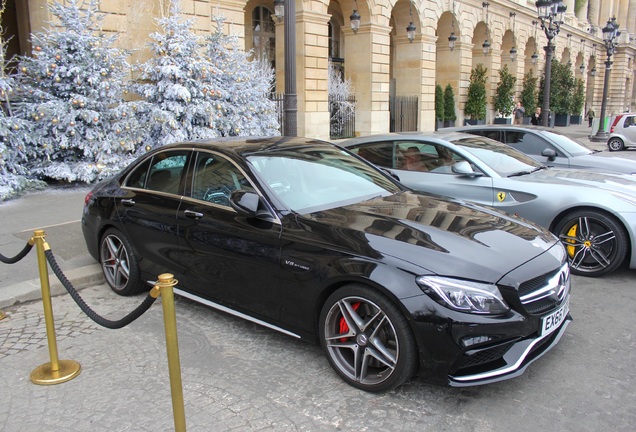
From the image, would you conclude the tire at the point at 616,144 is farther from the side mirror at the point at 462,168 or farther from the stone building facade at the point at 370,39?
the side mirror at the point at 462,168

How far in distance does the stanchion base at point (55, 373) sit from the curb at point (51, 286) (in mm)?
1496

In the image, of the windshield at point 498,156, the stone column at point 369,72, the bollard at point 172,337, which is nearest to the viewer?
the bollard at point 172,337

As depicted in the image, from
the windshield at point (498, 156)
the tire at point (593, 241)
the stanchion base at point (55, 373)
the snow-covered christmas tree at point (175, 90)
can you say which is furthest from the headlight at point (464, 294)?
the snow-covered christmas tree at point (175, 90)

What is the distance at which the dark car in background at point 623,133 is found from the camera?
70.2ft

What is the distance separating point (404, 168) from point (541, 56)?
1474 inches

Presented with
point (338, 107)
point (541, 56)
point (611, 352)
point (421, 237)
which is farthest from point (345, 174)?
point (541, 56)

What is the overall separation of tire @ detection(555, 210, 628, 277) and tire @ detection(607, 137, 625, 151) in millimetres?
18943

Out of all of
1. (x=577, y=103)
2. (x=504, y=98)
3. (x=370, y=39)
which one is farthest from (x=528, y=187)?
(x=577, y=103)

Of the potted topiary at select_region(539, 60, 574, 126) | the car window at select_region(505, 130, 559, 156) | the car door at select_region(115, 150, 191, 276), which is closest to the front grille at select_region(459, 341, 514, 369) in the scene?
the car door at select_region(115, 150, 191, 276)

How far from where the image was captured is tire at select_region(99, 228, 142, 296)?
16.3ft

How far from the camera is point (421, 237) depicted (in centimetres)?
338

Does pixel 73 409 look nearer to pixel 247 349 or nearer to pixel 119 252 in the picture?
pixel 247 349

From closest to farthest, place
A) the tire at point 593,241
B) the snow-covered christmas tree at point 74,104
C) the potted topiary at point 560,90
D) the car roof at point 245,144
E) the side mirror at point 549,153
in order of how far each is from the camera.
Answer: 1. the car roof at point 245,144
2. the tire at point 593,241
3. the side mirror at point 549,153
4. the snow-covered christmas tree at point 74,104
5. the potted topiary at point 560,90

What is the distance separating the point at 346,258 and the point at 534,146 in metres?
6.83
